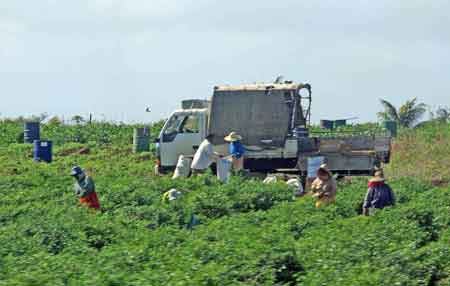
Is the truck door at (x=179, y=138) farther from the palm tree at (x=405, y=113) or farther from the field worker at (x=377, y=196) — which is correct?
the palm tree at (x=405, y=113)

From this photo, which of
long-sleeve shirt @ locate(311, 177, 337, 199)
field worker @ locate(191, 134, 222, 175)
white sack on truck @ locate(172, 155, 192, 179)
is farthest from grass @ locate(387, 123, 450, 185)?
long-sleeve shirt @ locate(311, 177, 337, 199)

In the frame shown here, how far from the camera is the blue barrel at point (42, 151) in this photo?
35219 mm

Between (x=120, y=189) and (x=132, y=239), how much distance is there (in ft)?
24.7

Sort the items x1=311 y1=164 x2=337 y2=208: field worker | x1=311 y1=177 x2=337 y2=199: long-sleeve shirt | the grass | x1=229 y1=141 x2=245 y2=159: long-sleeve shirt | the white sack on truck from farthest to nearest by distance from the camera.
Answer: the grass → the white sack on truck → x1=229 y1=141 x2=245 y2=159: long-sleeve shirt → x1=311 y1=177 x2=337 y2=199: long-sleeve shirt → x1=311 y1=164 x2=337 y2=208: field worker

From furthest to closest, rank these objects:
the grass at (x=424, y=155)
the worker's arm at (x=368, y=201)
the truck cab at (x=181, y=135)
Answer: the grass at (x=424, y=155) → the truck cab at (x=181, y=135) → the worker's arm at (x=368, y=201)

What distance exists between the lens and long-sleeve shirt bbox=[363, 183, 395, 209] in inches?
725

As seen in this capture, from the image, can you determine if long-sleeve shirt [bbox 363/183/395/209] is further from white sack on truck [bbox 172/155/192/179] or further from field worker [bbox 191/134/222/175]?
Answer: white sack on truck [bbox 172/155/192/179]

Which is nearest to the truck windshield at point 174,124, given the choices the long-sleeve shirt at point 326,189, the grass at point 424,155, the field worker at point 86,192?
the grass at point 424,155

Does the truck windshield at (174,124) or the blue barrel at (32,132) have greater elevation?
the truck windshield at (174,124)

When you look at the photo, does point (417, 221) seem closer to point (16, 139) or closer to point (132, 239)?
point (132, 239)

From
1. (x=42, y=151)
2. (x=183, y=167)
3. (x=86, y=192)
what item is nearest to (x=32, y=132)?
(x=42, y=151)

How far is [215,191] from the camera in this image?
2022 centimetres

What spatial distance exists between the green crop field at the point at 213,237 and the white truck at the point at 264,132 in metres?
3.34

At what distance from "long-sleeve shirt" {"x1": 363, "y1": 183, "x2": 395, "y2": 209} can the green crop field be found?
1.26 ft
